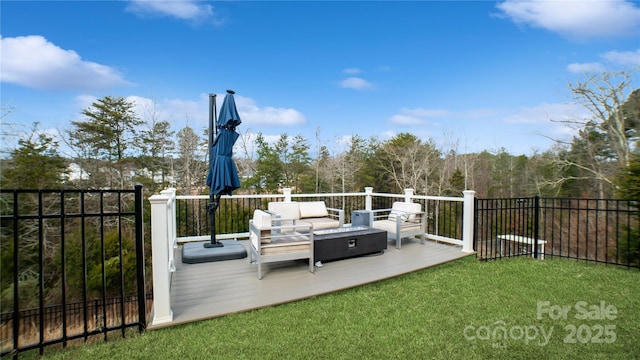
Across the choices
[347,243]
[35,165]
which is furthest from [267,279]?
[35,165]

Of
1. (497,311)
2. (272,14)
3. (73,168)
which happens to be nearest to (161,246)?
(497,311)

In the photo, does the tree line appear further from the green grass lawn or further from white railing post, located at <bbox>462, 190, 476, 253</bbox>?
Result: the green grass lawn

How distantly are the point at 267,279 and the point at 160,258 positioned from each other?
1578 millimetres

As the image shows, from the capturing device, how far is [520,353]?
233 centimetres

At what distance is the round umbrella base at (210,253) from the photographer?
15.0ft

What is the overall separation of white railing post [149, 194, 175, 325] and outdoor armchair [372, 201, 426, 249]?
393 cm

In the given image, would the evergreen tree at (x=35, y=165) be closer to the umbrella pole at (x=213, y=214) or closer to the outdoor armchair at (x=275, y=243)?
the umbrella pole at (x=213, y=214)

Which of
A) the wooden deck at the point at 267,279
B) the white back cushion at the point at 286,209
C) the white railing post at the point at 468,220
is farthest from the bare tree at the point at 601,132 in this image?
the white back cushion at the point at 286,209

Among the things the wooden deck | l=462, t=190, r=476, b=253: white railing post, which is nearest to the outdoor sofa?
the wooden deck

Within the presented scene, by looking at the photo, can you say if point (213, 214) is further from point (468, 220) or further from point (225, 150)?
point (468, 220)

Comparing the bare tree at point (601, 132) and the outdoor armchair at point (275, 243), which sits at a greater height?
the bare tree at point (601, 132)

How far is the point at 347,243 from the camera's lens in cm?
471

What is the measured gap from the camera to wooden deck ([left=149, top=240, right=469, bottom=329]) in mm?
3123

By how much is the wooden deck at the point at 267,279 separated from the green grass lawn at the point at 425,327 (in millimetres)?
149
